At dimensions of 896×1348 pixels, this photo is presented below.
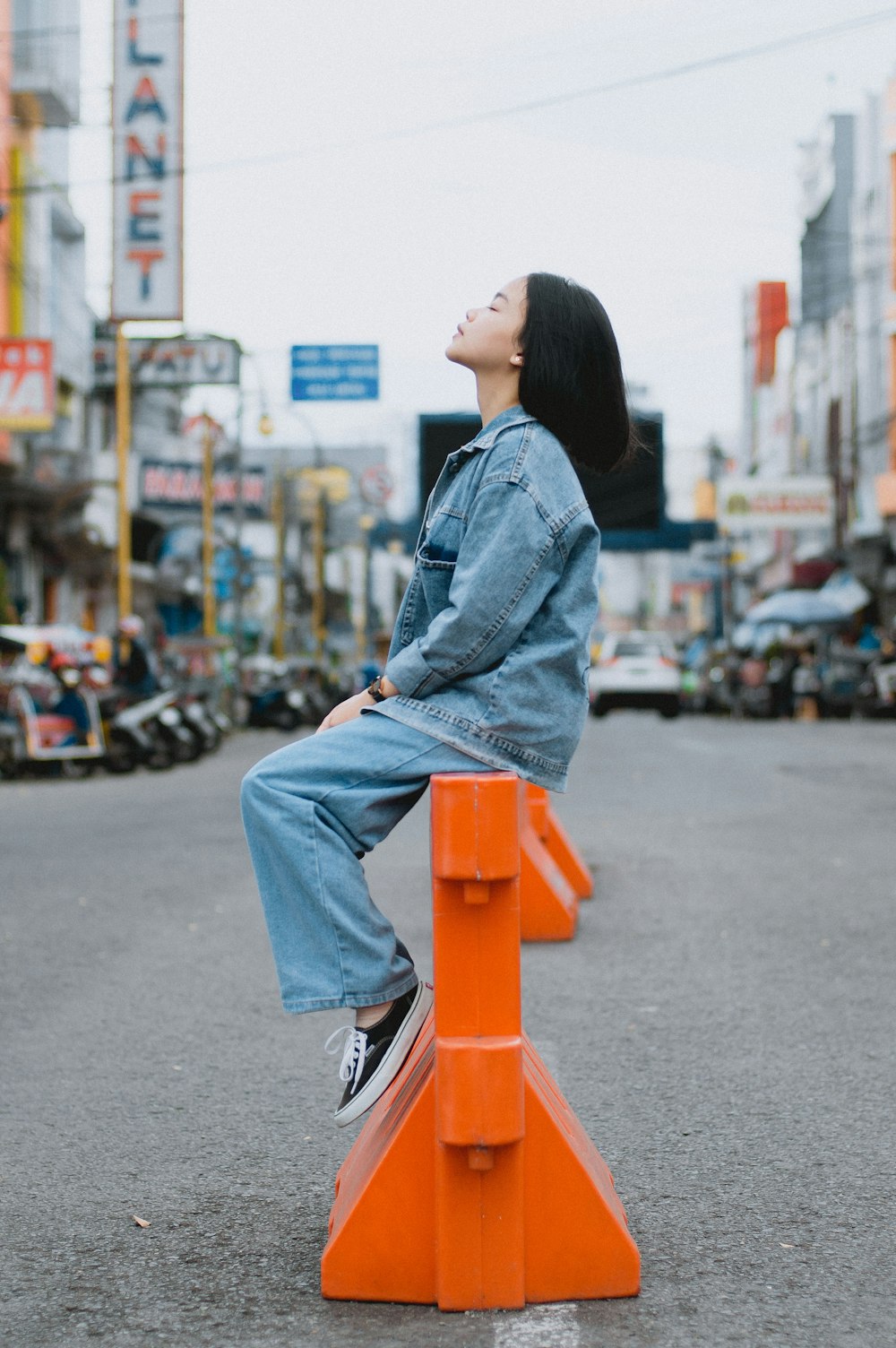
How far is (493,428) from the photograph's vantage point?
2871mm

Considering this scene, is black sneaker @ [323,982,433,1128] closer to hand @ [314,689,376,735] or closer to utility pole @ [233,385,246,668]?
hand @ [314,689,376,735]

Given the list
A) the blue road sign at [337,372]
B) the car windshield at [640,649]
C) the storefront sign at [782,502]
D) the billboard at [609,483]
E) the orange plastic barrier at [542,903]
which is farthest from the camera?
the storefront sign at [782,502]

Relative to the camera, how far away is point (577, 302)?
9.48 ft

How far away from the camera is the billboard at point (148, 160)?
66.5 ft

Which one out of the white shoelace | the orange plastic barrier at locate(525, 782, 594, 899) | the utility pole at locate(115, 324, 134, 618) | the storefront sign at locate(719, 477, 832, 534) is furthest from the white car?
the white shoelace

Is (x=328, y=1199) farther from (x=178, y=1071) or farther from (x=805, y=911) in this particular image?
(x=805, y=911)

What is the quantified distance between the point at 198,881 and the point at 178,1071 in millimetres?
3771

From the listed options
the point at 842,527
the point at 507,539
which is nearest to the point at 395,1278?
the point at 507,539

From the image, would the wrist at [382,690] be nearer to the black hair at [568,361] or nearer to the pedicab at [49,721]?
the black hair at [568,361]

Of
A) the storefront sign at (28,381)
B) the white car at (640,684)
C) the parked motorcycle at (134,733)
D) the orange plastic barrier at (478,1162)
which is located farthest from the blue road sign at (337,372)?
the orange plastic barrier at (478,1162)

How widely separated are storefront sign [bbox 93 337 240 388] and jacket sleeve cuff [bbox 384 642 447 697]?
985 inches

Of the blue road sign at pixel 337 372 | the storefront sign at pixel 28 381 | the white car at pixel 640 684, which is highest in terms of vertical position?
the blue road sign at pixel 337 372

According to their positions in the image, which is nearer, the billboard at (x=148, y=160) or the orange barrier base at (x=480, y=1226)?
the orange barrier base at (x=480, y=1226)

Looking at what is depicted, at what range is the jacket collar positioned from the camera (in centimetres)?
286
